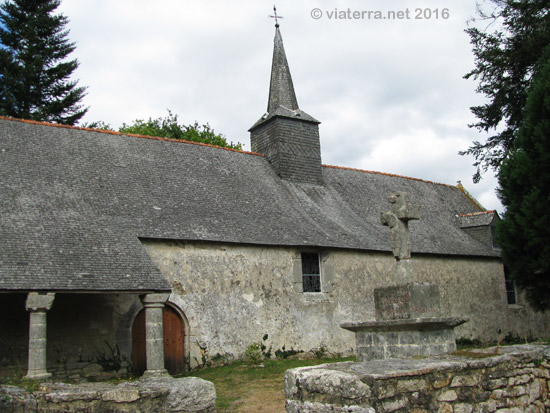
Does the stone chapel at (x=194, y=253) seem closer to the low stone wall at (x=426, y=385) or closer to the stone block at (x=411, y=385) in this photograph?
the low stone wall at (x=426, y=385)

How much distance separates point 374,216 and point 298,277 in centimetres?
466

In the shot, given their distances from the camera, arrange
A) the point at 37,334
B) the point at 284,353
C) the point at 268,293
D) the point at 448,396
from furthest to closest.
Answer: the point at 268,293, the point at 284,353, the point at 37,334, the point at 448,396

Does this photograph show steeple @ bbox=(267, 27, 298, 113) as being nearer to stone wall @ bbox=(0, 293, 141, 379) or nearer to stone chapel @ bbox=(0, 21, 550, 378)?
stone chapel @ bbox=(0, 21, 550, 378)

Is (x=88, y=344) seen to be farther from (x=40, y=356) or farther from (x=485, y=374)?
(x=485, y=374)

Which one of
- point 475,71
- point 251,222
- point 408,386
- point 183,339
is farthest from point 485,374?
point 475,71

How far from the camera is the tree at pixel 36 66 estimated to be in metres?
23.9

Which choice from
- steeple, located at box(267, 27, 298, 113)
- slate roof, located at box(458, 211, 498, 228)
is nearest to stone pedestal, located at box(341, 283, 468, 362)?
steeple, located at box(267, 27, 298, 113)

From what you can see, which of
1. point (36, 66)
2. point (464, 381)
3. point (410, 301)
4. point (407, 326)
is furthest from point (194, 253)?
point (36, 66)

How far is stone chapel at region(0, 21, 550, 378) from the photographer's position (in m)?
10.7

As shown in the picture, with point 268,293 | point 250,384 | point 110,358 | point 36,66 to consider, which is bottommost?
point 250,384

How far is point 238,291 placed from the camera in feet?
43.6

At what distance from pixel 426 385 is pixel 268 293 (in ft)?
30.3

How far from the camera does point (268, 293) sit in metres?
13.7

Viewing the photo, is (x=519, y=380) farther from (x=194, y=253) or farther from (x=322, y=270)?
(x=322, y=270)
